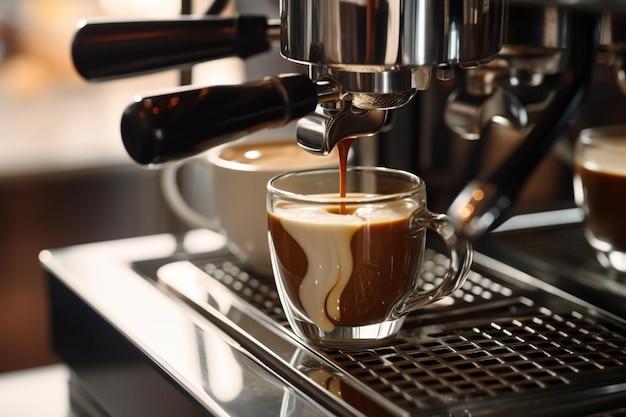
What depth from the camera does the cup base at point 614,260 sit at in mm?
648

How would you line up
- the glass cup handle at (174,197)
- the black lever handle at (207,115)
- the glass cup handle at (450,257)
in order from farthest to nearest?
1. the glass cup handle at (174,197)
2. the glass cup handle at (450,257)
3. the black lever handle at (207,115)

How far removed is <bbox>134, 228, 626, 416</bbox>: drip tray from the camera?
1.58 feet

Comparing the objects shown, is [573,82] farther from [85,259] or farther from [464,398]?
[85,259]

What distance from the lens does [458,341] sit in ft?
1.83

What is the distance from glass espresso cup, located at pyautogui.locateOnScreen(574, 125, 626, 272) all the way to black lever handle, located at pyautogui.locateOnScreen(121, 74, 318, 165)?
0.79 feet

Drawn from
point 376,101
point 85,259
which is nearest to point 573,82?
point 376,101

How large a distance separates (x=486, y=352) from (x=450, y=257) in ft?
0.17

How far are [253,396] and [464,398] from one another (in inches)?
4.1

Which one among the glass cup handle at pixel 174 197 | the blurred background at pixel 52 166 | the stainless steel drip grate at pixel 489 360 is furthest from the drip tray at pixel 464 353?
the blurred background at pixel 52 166

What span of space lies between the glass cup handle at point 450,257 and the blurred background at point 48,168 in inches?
34.3

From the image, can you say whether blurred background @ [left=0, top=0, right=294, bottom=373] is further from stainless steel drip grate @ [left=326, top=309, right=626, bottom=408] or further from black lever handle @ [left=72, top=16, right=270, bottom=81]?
stainless steel drip grate @ [left=326, top=309, right=626, bottom=408]

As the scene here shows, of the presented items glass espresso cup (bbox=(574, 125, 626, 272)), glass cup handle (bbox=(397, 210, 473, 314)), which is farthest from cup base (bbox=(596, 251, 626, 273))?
glass cup handle (bbox=(397, 210, 473, 314))

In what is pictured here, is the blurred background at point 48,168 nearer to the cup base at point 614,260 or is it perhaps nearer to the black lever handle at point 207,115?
the cup base at point 614,260

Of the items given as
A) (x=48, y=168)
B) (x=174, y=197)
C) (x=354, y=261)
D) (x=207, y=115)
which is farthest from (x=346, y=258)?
(x=48, y=168)
